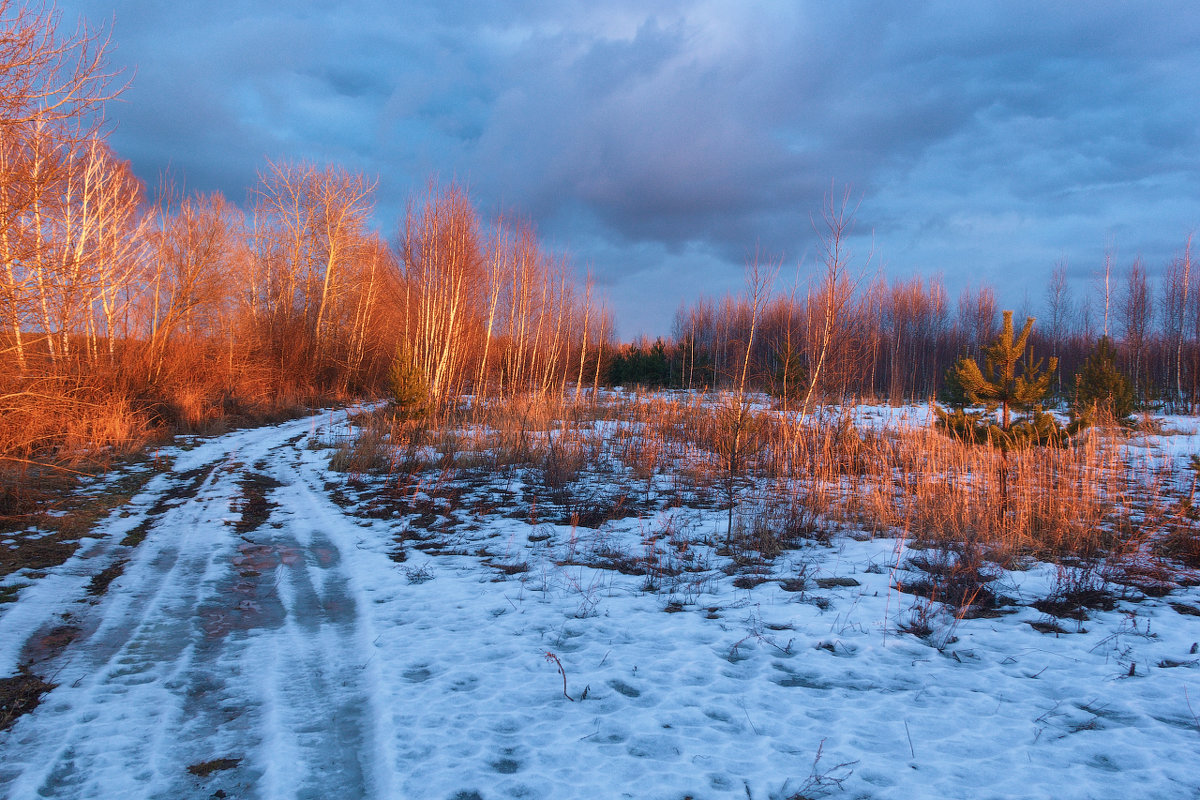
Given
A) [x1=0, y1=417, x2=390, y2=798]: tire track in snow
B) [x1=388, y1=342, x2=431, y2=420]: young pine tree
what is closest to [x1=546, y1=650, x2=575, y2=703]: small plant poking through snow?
[x1=0, y1=417, x2=390, y2=798]: tire track in snow

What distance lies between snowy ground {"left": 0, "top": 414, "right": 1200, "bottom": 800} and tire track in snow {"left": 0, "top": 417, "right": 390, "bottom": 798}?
0.01 metres

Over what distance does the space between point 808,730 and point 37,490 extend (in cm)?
848

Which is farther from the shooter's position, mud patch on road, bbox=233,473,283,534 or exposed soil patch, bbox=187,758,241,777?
mud patch on road, bbox=233,473,283,534

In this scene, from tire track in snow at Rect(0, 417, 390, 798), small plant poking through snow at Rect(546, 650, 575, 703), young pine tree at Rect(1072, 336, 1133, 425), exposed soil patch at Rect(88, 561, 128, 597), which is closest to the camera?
tire track in snow at Rect(0, 417, 390, 798)

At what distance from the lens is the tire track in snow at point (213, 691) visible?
2.22 m

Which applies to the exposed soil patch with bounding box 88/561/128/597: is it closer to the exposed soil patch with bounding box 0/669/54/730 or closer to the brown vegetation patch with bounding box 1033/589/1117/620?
the exposed soil patch with bounding box 0/669/54/730

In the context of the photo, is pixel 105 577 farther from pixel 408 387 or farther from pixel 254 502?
pixel 408 387

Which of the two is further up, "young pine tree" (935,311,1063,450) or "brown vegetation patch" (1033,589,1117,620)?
"young pine tree" (935,311,1063,450)

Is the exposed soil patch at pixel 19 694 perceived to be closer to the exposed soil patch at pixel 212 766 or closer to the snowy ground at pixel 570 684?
the snowy ground at pixel 570 684

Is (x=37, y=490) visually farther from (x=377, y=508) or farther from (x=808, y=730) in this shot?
(x=808, y=730)

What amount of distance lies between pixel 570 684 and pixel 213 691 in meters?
1.77

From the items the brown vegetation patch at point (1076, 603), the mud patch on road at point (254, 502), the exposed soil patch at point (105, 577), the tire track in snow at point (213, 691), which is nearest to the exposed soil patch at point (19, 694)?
the tire track in snow at point (213, 691)

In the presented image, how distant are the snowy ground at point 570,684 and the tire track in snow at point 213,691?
0.01 metres

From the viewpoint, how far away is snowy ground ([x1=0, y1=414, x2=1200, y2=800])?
2258mm
